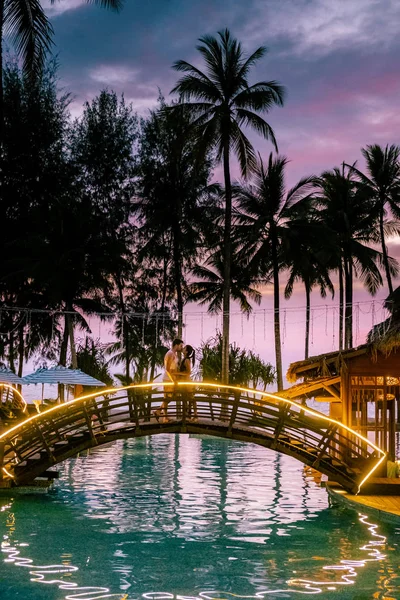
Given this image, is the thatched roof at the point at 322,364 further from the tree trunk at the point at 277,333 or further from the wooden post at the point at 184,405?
the tree trunk at the point at 277,333

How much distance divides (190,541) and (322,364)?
8.72 m

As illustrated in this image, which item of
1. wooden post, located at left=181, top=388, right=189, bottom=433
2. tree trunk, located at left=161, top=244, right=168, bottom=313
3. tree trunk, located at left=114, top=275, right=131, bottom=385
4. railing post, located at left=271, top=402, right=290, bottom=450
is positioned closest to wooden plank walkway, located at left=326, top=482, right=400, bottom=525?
railing post, located at left=271, top=402, right=290, bottom=450

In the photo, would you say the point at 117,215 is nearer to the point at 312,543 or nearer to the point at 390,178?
the point at 390,178

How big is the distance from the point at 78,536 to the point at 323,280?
3920cm

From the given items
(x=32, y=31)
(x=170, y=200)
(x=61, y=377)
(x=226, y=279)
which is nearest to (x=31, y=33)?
(x=32, y=31)

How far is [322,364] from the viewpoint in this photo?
1870 centimetres

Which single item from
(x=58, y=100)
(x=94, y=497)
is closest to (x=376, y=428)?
(x=94, y=497)

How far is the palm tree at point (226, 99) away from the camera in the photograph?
33031 millimetres

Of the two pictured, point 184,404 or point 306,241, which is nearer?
point 184,404

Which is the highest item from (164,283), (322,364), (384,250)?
(384,250)

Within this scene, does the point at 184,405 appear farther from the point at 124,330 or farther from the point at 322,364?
the point at 124,330

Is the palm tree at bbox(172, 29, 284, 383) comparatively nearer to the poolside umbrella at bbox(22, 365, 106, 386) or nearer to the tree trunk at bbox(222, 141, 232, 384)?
the tree trunk at bbox(222, 141, 232, 384)

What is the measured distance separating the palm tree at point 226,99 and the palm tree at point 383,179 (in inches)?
393

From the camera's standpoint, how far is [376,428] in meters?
17.8
